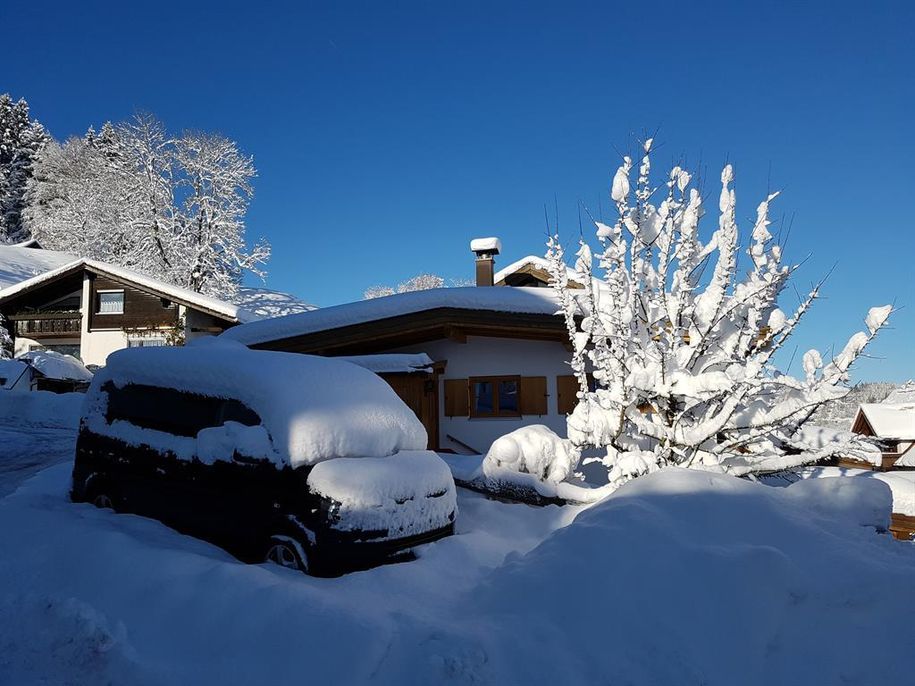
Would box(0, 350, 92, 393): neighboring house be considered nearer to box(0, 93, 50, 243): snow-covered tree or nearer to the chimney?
the chimney

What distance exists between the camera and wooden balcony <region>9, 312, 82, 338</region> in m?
28.2

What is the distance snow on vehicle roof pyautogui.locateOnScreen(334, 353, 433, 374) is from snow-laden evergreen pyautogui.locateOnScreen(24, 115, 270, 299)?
2543cm

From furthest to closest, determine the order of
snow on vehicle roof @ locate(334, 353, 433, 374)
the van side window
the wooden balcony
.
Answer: the wooden balcony → snow on vehicle roof @ locate(334, 353, 433, 374) → the van side window

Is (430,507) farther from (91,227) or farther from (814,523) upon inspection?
(91,227)

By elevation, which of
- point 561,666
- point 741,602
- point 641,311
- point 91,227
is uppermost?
point 91,227

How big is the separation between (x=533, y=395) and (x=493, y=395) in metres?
0.83

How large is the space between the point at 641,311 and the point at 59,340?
97.3ft

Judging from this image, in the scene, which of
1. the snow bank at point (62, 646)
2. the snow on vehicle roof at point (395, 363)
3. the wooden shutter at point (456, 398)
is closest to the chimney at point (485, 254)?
the wooden shutter at point (456, 398)

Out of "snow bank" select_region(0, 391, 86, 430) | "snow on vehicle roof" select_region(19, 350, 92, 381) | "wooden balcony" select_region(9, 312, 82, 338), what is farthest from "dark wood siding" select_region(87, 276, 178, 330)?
"snow bank" select_region(0, 391, 86, 430)

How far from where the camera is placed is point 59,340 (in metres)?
28.7

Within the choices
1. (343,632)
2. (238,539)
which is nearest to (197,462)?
(238,539)

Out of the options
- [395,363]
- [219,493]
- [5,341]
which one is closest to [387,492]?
[219,493]

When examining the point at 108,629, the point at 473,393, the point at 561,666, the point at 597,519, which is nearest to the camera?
the point at 561,666

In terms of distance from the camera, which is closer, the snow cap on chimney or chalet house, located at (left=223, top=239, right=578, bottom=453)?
chalet house, located at (left=223, top=239, right=578, bottom=453)
